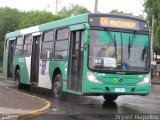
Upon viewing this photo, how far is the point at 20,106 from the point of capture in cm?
1386

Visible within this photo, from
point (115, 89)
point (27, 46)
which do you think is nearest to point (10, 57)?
point (27, 46)

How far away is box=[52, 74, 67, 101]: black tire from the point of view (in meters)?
17.5

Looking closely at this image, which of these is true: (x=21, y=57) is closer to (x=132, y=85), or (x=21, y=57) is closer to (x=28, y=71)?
(x=28, y=71)

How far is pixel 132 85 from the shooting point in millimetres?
15547

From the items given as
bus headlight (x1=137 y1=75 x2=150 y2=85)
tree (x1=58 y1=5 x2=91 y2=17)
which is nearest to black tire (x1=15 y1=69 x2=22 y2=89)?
bus headlight (x1=137 y1=75 x2=150 y2=85)

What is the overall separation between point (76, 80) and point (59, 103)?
3.52 feet

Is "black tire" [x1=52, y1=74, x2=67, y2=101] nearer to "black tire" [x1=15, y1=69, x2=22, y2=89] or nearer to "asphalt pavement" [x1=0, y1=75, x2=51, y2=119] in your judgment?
"asphalt pavement" [x1=0, y1=75, x2=51, y2=119]

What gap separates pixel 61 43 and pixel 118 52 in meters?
3.09

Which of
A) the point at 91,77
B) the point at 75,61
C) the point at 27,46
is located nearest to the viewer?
the point at 91,77

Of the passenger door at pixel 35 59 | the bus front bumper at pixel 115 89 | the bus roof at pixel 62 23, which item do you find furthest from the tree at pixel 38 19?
the bus front bumper at pixel 115 89

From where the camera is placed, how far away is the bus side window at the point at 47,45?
62.2 ft

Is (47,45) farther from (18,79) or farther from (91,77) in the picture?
(18,79)

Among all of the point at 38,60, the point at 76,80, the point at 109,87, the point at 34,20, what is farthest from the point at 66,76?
the point at 34,20

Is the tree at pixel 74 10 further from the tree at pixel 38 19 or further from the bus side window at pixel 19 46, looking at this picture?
the bus side window at pixel 19 46
